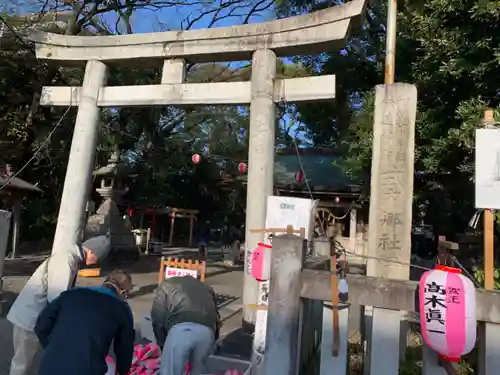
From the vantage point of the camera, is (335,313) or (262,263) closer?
(335,313)

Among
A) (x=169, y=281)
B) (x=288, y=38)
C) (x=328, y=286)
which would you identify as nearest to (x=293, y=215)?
(x=169, y=281)

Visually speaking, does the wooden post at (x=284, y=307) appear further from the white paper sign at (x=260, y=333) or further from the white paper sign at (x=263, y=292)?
the white paper sign at (x=263, y=292)

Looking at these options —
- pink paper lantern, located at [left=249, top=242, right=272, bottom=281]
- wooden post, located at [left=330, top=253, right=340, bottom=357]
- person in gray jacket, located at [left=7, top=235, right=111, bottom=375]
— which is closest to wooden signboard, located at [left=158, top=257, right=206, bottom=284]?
pink paper lantern, located at [left=249, top=242, right=272, bottom=281]

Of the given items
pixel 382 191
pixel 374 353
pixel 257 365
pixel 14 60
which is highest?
pixel 14 60

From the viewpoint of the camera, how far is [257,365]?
408cm

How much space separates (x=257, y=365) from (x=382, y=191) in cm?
223

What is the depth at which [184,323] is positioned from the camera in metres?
3.39

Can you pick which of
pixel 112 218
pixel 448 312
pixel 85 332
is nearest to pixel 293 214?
pixel 448 312

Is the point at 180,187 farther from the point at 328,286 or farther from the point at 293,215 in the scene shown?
the point at 328,286

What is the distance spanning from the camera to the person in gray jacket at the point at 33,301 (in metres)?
3.47

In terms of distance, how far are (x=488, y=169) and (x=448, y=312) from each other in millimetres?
1306

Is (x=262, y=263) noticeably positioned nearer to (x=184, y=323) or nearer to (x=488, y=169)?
(x=184, y=323)

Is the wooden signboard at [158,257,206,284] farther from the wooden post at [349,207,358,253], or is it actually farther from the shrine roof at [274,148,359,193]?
the wooden post at [349,207,358,253]

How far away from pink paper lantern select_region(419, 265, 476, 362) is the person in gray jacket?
2.67 metres
